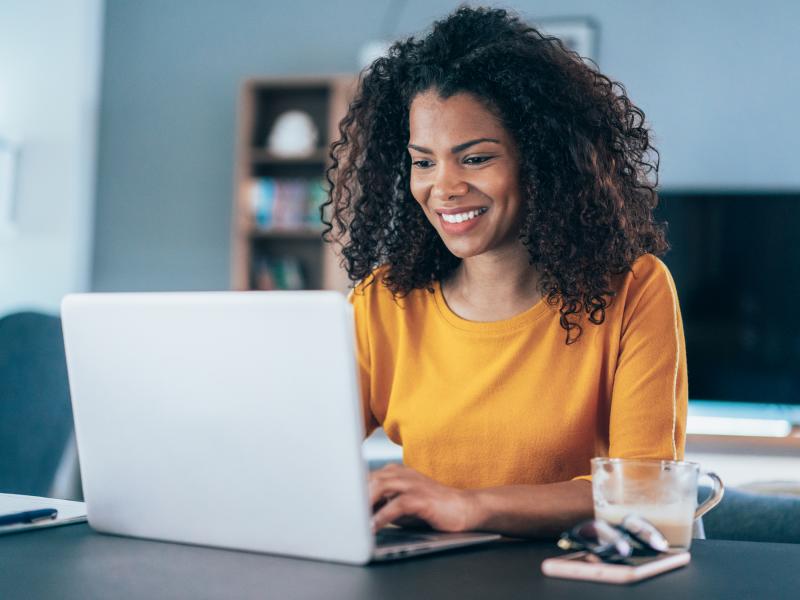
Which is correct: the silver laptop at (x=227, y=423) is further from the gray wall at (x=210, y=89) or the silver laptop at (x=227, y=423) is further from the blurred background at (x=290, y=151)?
the gray wall at (x=210, y=89)

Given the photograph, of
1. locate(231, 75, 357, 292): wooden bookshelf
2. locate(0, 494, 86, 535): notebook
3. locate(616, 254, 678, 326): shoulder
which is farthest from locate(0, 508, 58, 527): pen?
locate(231, 75, 357, 292): wooden bookshelf

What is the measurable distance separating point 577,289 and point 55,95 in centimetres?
343

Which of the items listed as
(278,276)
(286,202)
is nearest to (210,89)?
(286,202)

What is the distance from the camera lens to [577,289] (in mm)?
1327

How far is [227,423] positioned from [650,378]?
1.92 ft

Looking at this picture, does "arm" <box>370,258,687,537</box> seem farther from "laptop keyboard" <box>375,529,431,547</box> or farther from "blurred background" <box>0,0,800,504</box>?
"blurred background" <box>0,0,800,504</box>

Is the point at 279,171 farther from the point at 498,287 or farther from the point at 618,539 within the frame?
the point at 618,539

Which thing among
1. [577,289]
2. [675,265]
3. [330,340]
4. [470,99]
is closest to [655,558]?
[330,340]

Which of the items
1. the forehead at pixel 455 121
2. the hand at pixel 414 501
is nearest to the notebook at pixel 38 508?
the hand at pixel 414 501

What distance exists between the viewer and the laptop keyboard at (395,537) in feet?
2.95

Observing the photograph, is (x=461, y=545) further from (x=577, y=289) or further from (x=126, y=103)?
(x=126, y=103)

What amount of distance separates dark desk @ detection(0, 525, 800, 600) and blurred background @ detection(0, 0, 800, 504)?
272 cm

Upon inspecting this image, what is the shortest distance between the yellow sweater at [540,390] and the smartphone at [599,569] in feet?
1.16

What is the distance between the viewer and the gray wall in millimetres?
3898
